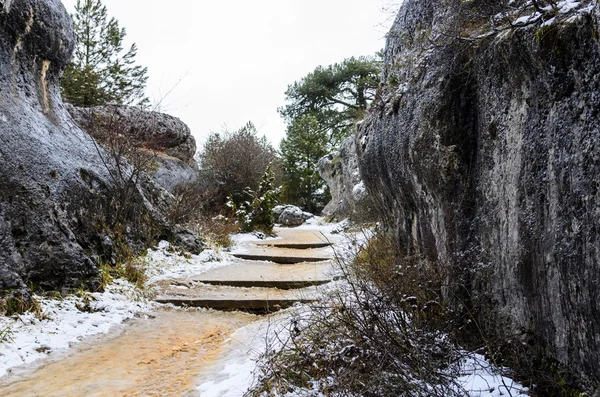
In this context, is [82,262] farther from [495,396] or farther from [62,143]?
[495,396]

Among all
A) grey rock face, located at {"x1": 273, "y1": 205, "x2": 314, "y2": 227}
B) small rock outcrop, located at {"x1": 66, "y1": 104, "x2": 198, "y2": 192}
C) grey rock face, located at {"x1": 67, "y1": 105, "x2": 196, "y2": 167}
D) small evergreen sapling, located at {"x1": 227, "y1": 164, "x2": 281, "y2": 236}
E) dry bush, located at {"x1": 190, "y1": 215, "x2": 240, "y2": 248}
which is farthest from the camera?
grey rock face, located at {"x1": 273, "y1": 205, "x2": 314, "y2": 227}

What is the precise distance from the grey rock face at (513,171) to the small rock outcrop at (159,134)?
707cm

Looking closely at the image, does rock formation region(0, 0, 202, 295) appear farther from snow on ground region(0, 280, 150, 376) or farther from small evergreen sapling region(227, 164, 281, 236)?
small evergreen sapling region(227, 164, 281, 236)

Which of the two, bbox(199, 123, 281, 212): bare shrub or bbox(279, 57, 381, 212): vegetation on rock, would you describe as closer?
bbox(199, 123, 281, 212): bare shrub

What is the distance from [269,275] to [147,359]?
4.01m

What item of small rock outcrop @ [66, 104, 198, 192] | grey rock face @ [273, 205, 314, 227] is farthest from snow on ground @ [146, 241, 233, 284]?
grey rock face @ [273, 205, 314, 227]

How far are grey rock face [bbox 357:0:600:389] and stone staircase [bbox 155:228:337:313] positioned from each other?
118 cm

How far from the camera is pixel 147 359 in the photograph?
366cm

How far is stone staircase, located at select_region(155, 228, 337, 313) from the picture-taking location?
5.67 metres

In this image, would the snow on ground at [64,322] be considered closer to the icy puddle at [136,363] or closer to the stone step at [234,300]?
the icy puddle at [136,363]

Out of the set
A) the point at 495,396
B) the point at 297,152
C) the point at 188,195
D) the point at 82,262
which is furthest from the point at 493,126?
the point at 297,152

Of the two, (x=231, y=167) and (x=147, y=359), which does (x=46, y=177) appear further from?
(x=231, y=167)

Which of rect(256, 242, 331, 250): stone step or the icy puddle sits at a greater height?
rect(256, 242, 331, 250): stone step

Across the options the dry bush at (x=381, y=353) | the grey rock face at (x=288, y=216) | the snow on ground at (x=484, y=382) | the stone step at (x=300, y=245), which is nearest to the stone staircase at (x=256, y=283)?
the dry bush at (x=381, y=353)
